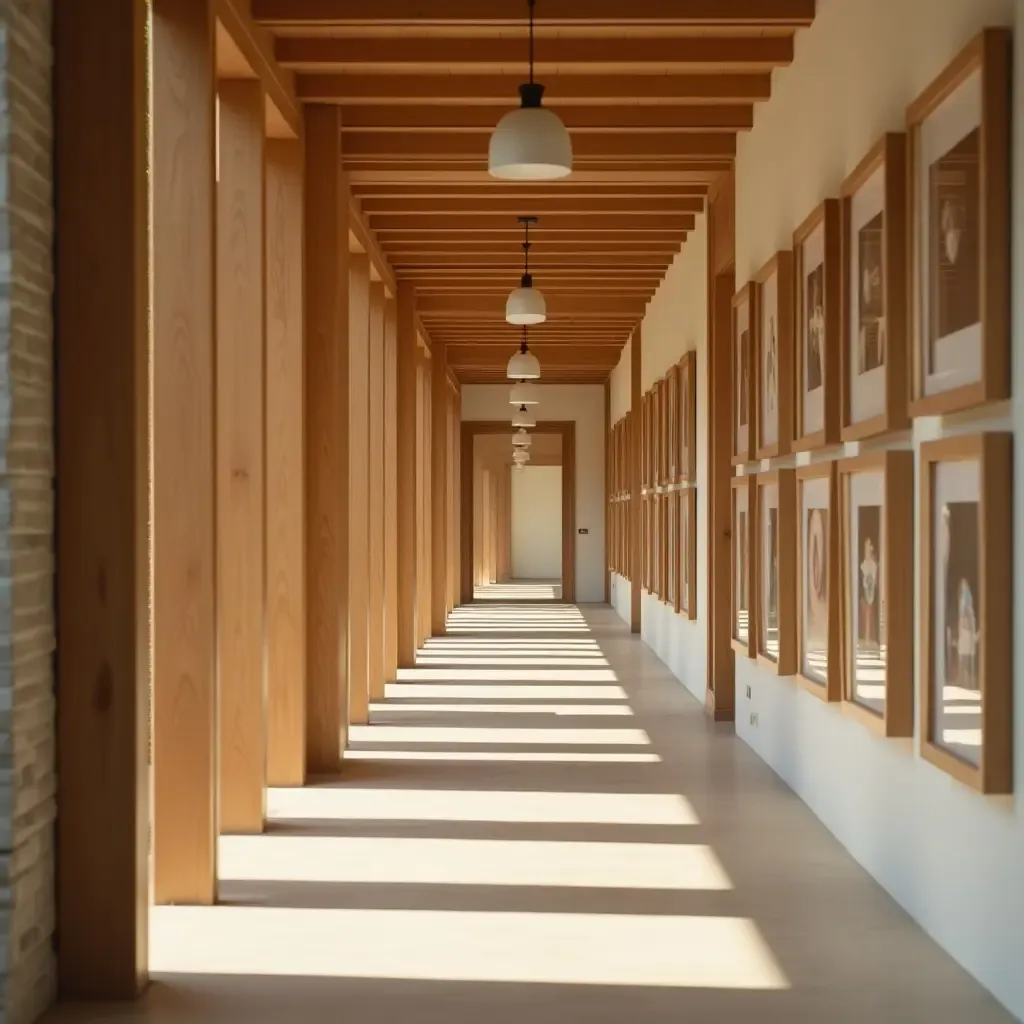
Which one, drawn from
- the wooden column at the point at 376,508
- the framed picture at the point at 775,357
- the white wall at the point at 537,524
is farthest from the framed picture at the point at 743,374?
the white wall at the point at 537,524

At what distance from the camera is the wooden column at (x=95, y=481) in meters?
4.36

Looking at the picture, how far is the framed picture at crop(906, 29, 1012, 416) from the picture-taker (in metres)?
4.09

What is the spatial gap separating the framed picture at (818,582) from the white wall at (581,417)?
702 inches

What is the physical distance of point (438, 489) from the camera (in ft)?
60.0

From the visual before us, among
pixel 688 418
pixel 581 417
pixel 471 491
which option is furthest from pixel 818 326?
pixel 581 417

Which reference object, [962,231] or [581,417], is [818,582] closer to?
[962,231]

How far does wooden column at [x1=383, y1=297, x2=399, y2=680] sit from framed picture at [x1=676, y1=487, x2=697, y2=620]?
101 inches

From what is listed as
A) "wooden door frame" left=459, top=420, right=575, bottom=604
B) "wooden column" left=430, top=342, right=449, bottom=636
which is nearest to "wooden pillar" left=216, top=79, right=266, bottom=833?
"wooden column" left=430, top=342, right=449, bottom=636

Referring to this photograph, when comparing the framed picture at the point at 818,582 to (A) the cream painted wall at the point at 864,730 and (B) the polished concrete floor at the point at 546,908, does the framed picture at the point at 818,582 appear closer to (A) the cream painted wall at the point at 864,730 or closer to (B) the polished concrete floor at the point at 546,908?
(A) the cream painted wall at the point at 864,730

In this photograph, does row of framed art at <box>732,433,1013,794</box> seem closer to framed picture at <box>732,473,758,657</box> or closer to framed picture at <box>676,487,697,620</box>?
framed picture at <box>732,473,758,657</box>

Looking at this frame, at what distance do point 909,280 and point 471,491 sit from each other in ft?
63.8

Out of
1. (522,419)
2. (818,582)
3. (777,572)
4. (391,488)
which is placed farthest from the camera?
(522,419)

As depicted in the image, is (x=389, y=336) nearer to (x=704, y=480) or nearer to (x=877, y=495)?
(x=704, y=480)

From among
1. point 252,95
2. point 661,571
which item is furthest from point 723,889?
point 661,571
